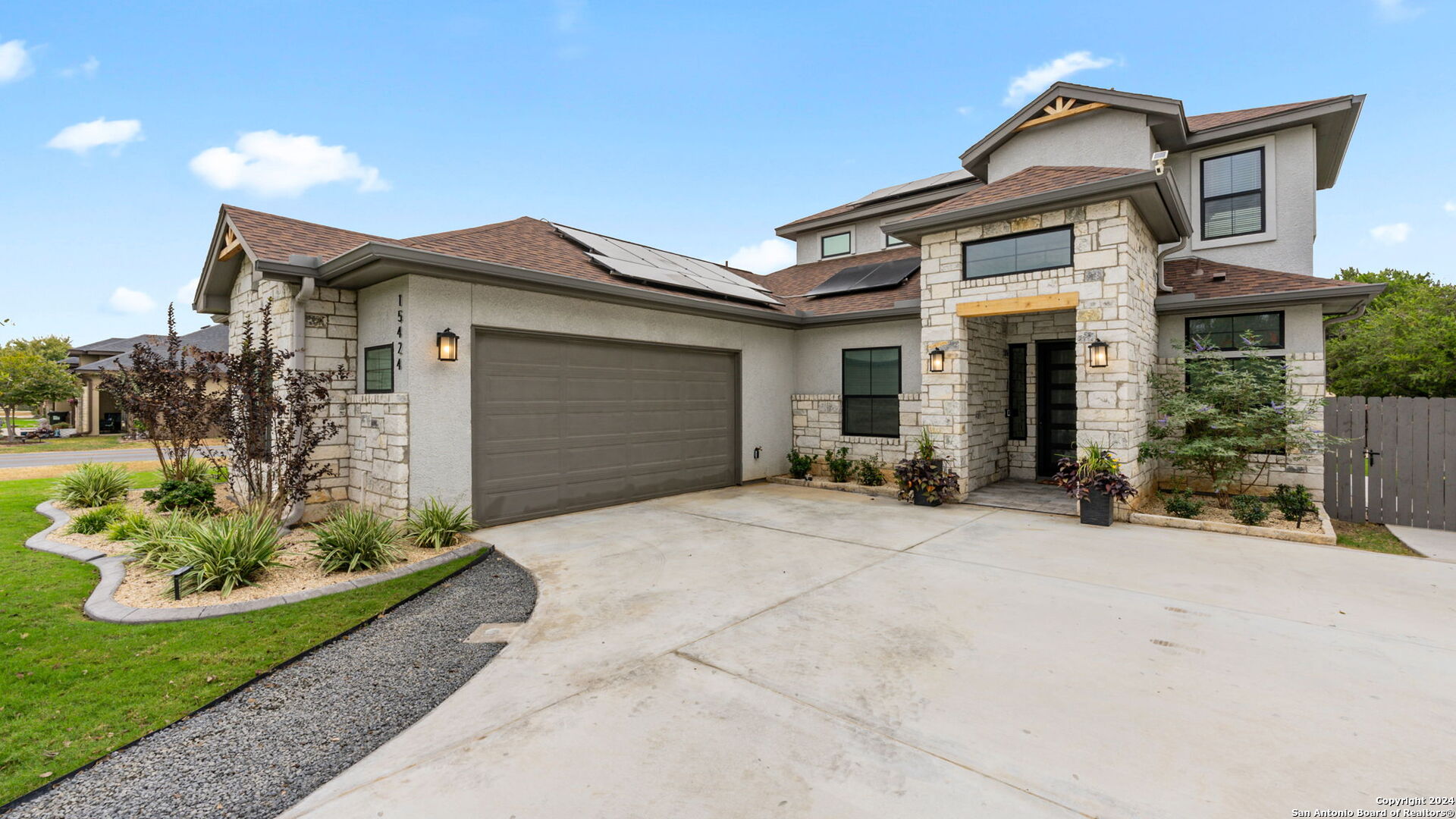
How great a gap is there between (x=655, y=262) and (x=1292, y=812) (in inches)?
399

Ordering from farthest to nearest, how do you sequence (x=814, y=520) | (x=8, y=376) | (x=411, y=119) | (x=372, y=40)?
1. (x=8, y=376)
2. (x=411, y=119)
3. (x=372, y=40)
4. (x=814, y=520)

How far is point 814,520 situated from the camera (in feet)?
23.7

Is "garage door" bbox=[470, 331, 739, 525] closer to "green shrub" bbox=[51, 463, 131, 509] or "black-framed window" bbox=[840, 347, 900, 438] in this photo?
"black-framed window" bbox=[840, 347, 900, 438]

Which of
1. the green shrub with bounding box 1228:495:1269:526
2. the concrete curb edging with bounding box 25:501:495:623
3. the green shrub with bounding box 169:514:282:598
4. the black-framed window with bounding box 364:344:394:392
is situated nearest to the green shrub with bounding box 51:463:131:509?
the concrete curb edging with bounding box 25:501:495:623

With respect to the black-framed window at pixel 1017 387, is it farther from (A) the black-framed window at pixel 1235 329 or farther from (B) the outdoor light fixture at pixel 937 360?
(B) the outdoor light fixture at pixel 937 360

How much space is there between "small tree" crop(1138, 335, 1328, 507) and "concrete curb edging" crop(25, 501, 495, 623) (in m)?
8.78

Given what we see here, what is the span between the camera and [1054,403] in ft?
32.5

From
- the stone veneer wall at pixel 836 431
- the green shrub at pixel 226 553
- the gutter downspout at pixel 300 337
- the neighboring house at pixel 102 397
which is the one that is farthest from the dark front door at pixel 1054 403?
the neighboring house at pixel 102 397

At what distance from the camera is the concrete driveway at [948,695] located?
2197 millimetres

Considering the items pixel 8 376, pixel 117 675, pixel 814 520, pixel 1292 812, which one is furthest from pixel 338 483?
pixel 8 376

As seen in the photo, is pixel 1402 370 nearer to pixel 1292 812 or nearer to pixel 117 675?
pixel 1292 812

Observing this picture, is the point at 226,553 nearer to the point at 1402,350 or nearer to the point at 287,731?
the point at 287,731

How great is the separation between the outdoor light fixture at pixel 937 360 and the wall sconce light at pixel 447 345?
6530 mm

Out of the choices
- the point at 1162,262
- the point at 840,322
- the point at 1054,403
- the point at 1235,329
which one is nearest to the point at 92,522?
the point at 840,322
